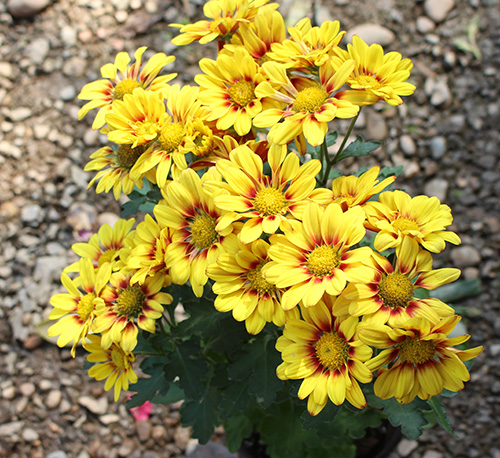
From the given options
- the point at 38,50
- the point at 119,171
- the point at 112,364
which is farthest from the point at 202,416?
the point at 38,50

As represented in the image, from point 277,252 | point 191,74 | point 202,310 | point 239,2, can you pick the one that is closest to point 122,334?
point 202,310

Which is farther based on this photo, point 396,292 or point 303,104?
point 303,104

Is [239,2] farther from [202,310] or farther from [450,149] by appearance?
[450,149]

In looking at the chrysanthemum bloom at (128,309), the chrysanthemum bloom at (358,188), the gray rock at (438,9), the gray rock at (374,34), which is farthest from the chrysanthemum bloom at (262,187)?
the gray rock at (438,9)

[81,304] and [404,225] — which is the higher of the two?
[404,225]

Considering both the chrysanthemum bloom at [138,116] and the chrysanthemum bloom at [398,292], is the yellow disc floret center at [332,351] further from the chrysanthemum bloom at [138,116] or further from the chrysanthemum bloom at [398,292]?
the chrysanthemum bloom at [138,116]

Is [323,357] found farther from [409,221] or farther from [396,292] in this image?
[409,221]
